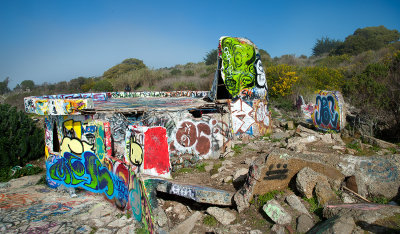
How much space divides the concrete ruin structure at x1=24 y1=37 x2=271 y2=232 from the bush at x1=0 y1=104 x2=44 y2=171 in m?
2.67

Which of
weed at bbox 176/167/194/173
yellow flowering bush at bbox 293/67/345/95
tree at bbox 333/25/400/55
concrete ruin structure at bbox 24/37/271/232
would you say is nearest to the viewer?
concrete ruin structure at bbox 24/37/271/232

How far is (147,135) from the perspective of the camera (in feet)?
26.4

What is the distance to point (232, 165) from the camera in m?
9.16

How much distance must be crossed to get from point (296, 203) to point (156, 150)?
4338mm

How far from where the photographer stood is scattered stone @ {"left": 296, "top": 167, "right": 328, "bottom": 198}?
5.54 meters

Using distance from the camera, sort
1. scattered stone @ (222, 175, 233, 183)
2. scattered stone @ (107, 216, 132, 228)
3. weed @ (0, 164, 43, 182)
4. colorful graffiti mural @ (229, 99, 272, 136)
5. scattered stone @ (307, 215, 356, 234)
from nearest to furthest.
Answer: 1. scattered stone @ (307, 215, 356, 234)
2. scattered stone @ (107, 216, 132, 228)
3. scattered stone @ (222, 175, 233, 183)
4. weed @ (0, 164, 43, 182)
5. colorful graffiti mural @ (229, 99, 272, 136)

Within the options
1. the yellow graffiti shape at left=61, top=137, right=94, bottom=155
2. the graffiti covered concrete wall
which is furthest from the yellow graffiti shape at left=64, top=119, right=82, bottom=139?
the graffiti covered concrete wall

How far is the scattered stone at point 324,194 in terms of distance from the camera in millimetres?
5316

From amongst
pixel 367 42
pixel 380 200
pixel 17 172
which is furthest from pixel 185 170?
pixel 367 42

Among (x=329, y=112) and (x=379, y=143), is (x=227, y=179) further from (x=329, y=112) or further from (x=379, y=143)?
(x=329, y=112)

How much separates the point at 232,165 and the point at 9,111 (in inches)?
494

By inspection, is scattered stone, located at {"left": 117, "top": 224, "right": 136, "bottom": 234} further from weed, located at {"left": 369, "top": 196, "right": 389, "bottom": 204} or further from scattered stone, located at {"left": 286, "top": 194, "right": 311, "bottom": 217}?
weed, located at {"left": 369, "top": 196, "right": 389, "bottom": 204}

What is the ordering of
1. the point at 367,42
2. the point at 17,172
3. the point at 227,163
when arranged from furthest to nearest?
1. the point at 367,42
2. the point at 17,172
3. the point at 227,163

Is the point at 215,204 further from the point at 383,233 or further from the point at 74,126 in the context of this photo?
the point at 74,126
